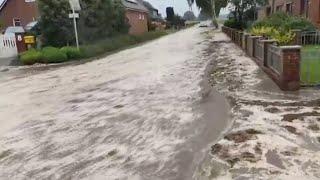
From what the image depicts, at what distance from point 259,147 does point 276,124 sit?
142cm

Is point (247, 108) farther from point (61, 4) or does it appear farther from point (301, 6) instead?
point (301, 6)

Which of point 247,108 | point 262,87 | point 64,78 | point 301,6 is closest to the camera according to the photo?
point 247,108

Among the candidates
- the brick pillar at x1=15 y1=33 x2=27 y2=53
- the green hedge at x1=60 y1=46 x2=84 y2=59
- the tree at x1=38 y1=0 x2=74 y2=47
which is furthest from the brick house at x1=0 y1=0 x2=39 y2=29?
the green hedge at x1=60 y1=46 x2=84 y2=59

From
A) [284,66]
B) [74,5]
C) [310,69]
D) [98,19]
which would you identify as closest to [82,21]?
[98,19]

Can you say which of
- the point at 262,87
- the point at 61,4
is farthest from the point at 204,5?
the point at 262,87

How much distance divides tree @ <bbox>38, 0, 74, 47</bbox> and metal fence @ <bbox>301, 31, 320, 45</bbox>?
12941 mm

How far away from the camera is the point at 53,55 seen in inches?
927

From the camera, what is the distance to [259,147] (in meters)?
6.92

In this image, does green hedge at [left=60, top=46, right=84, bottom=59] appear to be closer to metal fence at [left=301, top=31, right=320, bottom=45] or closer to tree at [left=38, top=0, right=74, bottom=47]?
tree at [left=38, top=0, right=74, bottom=47]

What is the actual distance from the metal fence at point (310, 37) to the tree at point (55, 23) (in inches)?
509

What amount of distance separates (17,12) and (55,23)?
A: 2151cm

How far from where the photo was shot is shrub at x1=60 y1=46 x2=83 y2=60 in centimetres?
2442

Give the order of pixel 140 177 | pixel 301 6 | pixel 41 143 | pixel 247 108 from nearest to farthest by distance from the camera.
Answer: pixel 140 177, pixel 41 143, pixel 247 108, pixel 301 6

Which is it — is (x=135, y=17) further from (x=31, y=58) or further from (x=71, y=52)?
(x=31, y=58)
